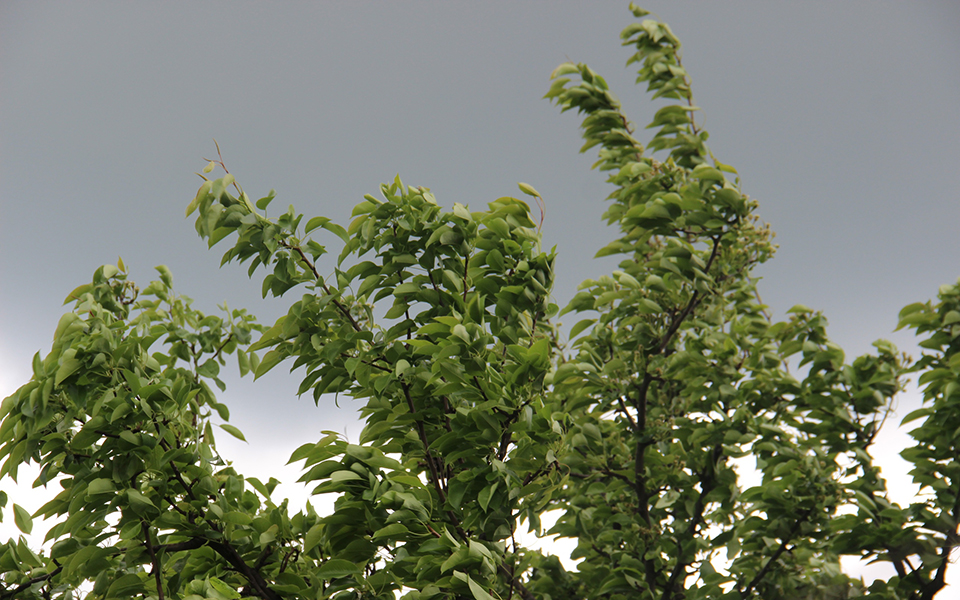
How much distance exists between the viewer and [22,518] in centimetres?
307

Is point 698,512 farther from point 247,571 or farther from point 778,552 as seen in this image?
point 247,571

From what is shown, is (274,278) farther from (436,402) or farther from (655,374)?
(655,374)

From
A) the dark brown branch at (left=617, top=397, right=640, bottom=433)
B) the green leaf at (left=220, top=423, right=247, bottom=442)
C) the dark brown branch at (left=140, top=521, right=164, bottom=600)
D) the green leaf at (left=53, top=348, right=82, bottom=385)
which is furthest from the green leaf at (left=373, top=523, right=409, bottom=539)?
the dark brown branch at (left=617, top=397, right=640, bottom=433)

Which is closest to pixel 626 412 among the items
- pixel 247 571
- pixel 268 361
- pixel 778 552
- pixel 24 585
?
pixel 778 552

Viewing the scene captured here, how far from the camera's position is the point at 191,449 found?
99.7 inches

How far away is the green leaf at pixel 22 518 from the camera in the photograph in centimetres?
306

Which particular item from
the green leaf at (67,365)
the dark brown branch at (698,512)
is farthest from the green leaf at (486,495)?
the dark brown branch at (698,512)

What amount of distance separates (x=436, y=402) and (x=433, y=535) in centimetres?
58

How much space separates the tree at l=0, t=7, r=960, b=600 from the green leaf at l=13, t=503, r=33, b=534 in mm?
16

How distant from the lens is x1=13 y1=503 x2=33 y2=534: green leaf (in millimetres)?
3061

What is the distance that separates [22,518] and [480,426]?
2331mm

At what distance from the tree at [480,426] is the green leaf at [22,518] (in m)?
0.02

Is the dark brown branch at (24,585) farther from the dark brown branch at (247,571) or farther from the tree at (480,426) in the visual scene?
the dark brown branch at (247,571)

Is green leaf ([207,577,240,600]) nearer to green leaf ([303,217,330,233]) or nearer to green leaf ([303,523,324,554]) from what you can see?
green leaf ([303,523,324,554])
